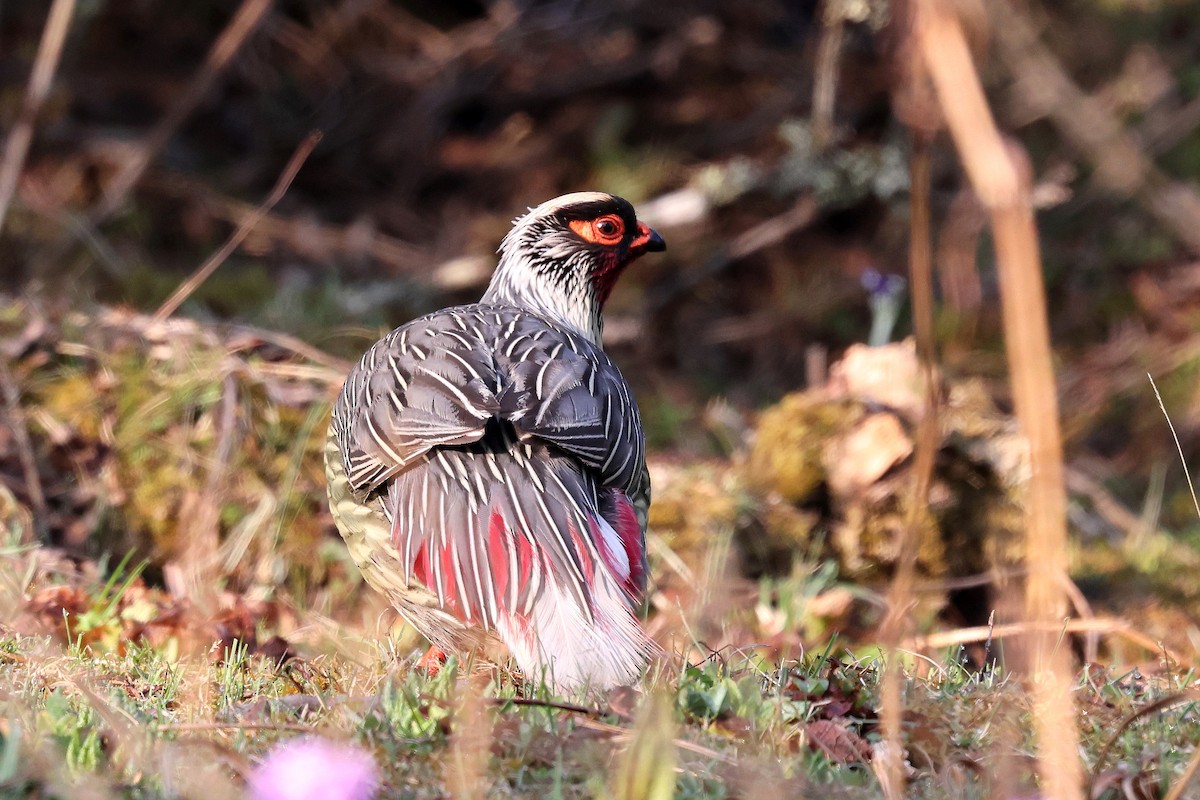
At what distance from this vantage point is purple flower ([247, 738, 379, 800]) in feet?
7.25

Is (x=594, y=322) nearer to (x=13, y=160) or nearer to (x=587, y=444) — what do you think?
(x=587, y=444)

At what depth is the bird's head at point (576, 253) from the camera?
221 inches

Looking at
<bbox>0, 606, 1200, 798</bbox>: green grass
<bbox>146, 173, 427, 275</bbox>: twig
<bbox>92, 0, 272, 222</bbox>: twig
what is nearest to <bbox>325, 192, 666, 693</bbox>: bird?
<bbox>0, 606, 1200, 798</bbox>: green grass

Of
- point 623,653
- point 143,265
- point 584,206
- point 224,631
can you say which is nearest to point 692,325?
point 143,265

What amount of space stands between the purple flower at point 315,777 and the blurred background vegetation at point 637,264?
336cm

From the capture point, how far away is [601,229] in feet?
18.5

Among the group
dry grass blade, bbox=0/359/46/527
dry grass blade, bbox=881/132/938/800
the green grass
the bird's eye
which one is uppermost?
the bird's eye

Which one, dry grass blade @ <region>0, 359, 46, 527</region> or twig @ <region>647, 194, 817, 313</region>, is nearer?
dry grass blade @ <region>0, 359, 46, 527</region>

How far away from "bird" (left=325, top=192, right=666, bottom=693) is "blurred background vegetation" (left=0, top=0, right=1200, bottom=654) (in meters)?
1.63

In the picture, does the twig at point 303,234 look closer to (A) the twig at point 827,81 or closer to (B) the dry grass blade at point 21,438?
(A) the twig at point 827,81

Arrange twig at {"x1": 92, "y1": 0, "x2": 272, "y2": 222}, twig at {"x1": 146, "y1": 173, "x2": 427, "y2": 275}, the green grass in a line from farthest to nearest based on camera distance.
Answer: twig at {"x1": 146, "y1": 173, "x2": 427, "y2": 275}, twig at {"x1": 92, "y1": 0, "x2": 272, "y2": 222}, the green grass

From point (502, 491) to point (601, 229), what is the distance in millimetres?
2094

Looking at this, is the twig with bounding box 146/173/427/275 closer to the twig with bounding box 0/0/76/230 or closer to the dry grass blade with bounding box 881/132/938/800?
the twig with bounding box 0/0/76/230

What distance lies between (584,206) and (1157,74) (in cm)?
638
